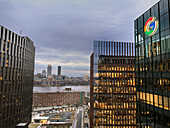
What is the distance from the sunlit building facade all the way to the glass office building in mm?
42736

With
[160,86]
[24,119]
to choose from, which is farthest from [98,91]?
[160,86]

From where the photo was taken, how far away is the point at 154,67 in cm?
2767

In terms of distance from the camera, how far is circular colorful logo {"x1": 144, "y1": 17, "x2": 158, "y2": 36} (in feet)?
91.1

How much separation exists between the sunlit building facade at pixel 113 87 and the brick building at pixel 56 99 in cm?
10160

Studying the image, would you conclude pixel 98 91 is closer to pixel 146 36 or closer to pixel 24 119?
pixel 24 119

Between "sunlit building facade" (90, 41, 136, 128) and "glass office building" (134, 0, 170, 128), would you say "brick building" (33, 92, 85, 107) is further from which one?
"glass office building" (134, 0, 170, 128)

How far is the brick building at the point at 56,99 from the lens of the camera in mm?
164250

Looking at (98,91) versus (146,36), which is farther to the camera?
(98,91)

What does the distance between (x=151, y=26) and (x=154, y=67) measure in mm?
9328

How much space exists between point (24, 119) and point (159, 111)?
216 feet

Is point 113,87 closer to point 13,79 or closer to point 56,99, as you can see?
point 13,79

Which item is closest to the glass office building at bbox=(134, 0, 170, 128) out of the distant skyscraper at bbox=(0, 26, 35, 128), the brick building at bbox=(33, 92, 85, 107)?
the distant skyscraper at bbox=(0, 26, 35, 128)

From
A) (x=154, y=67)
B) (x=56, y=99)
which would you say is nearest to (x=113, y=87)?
(x=154, y=67)

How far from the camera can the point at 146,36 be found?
102 ft
